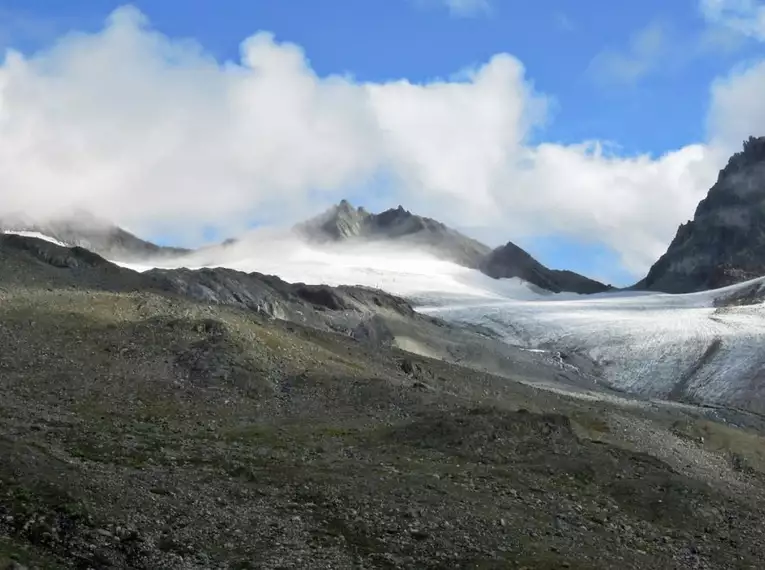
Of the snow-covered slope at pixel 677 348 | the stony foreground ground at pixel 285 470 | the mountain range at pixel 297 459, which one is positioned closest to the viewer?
the stony foreground ground at pixel 285 470

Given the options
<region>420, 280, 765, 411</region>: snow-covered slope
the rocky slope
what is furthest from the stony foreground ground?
<region>420, 280, 765, 411</region>: snow-covered slope

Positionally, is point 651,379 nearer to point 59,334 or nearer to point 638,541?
point 59,334

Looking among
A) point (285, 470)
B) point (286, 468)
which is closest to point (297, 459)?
point (286, 468)

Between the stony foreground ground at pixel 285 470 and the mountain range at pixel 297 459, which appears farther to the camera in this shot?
the mountain range at pixel 297 459

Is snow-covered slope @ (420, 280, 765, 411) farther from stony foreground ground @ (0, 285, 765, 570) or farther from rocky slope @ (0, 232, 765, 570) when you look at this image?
stony foreground ground @ (0, 285, 765, 570)

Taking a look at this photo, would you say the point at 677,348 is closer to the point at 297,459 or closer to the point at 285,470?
the point at 297,459

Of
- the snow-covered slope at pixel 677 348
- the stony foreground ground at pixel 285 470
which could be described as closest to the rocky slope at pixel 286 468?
the stony foreground ground at pixel 285 470

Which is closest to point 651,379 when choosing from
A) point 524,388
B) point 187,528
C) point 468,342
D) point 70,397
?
point 468,342

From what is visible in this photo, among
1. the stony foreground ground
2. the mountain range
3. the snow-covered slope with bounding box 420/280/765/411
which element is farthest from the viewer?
the snow-covered slope with bounding box 420/280/765/411

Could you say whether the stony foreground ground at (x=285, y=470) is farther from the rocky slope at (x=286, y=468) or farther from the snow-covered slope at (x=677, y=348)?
the snow-covered slope at (x=677, y=348)

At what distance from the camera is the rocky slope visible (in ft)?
80.1

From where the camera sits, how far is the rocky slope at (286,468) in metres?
24.4

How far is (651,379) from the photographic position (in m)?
156

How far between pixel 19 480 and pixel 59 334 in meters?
32.8
